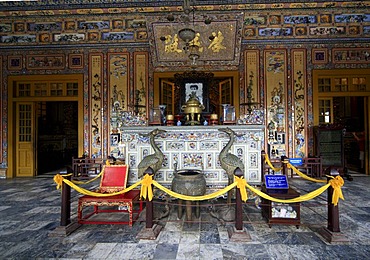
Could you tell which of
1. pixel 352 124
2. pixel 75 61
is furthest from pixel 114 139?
pixel 352 124

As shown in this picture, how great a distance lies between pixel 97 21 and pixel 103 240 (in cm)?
663

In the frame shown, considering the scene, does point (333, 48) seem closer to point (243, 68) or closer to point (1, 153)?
point (243, 68)

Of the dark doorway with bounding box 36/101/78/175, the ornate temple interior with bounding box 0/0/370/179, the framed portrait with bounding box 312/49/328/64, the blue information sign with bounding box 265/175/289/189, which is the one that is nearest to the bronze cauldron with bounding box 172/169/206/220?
the blue information sign with bounding box 265/175/289/189

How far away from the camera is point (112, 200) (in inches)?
120

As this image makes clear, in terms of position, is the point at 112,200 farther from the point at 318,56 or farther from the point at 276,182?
the point at 318,56

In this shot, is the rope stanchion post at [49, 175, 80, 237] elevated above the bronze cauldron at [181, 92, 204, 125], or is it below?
below

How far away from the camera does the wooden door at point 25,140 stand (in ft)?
23.6

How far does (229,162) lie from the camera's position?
3.44m

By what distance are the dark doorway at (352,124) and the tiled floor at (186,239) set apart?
5.39m

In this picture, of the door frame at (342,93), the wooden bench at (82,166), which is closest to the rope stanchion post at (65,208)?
the wooden bench at (82,166)

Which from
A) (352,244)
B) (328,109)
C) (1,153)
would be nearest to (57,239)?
(352,244)

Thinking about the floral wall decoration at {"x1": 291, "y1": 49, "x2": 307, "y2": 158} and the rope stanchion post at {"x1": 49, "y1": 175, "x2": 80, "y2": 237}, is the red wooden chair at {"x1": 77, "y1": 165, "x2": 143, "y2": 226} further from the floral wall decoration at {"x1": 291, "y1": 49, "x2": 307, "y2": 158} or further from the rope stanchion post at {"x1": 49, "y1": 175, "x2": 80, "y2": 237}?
the floral wall decoration at {"x1": 291, "y1": 49, "x2": 307, "y2": 158}

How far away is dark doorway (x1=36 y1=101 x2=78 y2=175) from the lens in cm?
817

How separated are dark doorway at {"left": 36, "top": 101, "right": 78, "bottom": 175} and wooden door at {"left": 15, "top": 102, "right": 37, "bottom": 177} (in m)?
0.29
